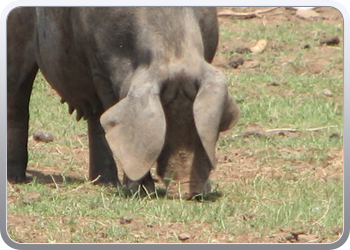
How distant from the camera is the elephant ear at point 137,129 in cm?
510

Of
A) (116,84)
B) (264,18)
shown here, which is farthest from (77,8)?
(264,18)

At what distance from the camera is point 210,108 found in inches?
203

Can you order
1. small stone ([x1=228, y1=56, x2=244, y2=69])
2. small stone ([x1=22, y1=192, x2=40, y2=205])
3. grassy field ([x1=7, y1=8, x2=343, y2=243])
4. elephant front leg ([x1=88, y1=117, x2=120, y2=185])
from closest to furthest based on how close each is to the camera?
grassy field ([x1=7, y1=8, x2=343, y2=243]), small stone ([x1=22, y1=192, x2=40, y2=205]), elephant front leg ([x1=88, y1=117, x2=120, y2=185]), small stone ([x1=228, y1=56, x2=244, y2=69])

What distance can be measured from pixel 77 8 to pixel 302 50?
15.6 ft

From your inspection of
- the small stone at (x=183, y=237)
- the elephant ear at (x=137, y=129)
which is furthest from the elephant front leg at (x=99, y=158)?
the small stone at (x=183, y=237)

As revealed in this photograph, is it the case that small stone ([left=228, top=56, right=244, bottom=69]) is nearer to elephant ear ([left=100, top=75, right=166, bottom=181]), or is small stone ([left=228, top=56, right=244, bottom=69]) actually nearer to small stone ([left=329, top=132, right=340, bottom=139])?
small stone ([left=329, top=132, right=340, bottom=139])

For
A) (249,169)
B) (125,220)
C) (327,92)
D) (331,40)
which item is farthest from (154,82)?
(331,40)

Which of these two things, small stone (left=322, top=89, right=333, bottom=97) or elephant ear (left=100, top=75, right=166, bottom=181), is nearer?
elephant ear (left=100, top=75, right=166, bottom=181)

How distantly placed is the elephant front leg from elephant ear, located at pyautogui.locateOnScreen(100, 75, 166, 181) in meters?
1.18

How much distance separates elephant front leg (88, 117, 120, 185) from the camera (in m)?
6.50

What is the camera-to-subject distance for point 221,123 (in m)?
5.38

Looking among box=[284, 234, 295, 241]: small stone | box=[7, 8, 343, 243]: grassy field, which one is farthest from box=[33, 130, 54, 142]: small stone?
box=[284, 234, 295, 241]: small stone

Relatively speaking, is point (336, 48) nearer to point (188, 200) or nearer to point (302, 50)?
point (302, 50)

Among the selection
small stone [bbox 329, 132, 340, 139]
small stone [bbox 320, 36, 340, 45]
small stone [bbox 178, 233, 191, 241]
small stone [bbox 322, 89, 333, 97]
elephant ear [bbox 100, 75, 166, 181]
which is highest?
elephant ear [bbox 100, 75, 166, 181]
